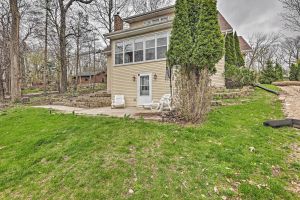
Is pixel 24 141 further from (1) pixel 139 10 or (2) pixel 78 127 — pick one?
(1) pixel 139 10

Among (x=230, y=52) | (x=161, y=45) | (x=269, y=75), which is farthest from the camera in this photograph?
(x=269, y=75)

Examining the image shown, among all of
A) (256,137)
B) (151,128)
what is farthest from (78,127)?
(256,137)

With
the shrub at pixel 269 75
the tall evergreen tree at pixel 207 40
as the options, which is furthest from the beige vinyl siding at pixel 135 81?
the shrub at pixel 269 75

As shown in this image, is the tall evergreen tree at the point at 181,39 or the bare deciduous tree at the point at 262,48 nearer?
the tall evergreen tree at the point at 181,39

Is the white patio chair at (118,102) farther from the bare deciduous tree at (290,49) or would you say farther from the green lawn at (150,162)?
the bare deciduous tree at (290,49)

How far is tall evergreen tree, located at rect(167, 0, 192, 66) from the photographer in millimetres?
6457

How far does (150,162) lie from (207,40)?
4.07 metres

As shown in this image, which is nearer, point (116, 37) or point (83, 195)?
point (83, 195)

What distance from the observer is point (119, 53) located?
13.8 metres

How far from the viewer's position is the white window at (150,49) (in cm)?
1229

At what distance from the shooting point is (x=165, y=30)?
11.7 m

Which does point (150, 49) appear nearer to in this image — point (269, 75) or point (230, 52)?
point (230, 52)

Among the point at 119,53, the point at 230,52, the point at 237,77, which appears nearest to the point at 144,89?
the point at 119,53

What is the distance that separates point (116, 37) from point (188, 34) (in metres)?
8.04
